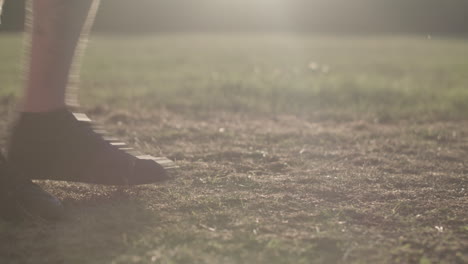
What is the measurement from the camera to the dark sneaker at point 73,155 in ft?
6.75

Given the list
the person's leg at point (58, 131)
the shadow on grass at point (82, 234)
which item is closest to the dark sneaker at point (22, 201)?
the shadow on grass at point (82, 234)

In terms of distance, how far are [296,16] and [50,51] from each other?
96.4ft

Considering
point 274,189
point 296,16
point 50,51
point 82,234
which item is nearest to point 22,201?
point 82,234

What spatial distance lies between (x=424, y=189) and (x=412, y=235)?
0.56 metres

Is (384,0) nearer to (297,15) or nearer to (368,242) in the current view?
(297,15)

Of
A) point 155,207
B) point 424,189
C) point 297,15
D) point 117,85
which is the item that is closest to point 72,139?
point 155,207

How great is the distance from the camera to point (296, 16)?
30.6 m

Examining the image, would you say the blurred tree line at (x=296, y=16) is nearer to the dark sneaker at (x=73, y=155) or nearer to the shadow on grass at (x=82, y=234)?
the dark sneaker at (x=73, y=155)

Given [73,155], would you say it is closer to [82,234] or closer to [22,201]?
[22,201]

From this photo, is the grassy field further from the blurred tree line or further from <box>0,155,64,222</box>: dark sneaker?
the blurred tree line

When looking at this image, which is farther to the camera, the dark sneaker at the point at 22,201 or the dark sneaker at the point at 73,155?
the dark sneaker at the point at 73,155

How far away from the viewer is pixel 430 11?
2828cm

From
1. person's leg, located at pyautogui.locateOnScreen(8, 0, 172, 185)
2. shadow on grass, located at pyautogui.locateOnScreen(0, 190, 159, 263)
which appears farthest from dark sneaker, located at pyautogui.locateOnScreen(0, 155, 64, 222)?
person's leg, located at pyautogui.locateOnScreen(8, 0, 172, 185)

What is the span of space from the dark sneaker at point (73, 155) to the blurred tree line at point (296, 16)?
23.2m
